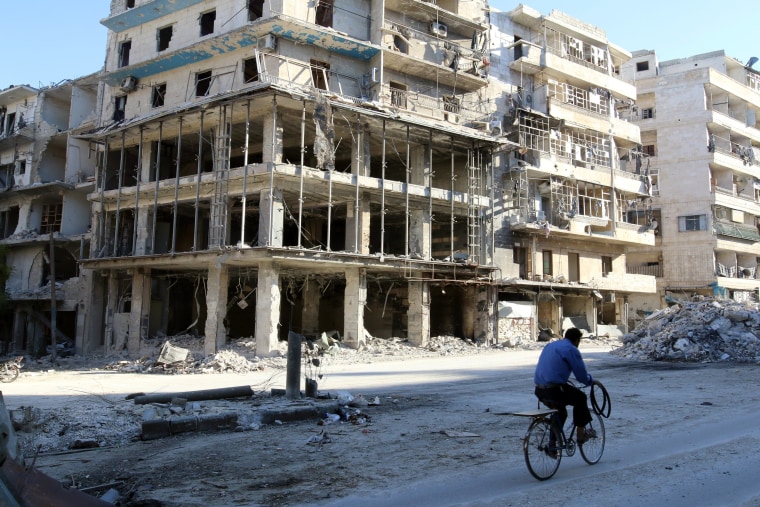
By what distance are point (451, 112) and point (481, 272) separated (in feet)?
27.3

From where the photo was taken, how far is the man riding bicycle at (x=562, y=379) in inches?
251

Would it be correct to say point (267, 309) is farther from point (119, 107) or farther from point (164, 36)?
point (164, 36)

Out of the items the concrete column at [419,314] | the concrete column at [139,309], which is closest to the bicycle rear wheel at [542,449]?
the concrete column at [419,314]

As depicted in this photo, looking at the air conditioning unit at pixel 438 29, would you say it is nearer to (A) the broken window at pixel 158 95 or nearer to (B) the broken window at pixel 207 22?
(B) the broken window at pixel 207 22

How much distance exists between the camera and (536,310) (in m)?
31.8

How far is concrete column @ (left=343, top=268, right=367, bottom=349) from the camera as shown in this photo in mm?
24656

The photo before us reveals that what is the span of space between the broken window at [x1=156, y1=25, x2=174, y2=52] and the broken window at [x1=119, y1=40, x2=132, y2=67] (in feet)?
8.28

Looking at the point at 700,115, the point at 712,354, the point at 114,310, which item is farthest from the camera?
the point at 700,115

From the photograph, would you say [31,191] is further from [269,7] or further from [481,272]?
[481,272]

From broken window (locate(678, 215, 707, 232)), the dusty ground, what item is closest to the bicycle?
the dusty ground

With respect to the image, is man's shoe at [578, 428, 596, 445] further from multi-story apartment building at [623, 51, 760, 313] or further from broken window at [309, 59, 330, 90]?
multi-story apartment building at [623, 51, 760, 313]

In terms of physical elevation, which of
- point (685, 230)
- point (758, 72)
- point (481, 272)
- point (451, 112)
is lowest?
point (481, 272)

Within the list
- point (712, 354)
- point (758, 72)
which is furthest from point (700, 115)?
point (712, 354)

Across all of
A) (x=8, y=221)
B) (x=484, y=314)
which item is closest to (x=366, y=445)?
(x=484, y=314)
